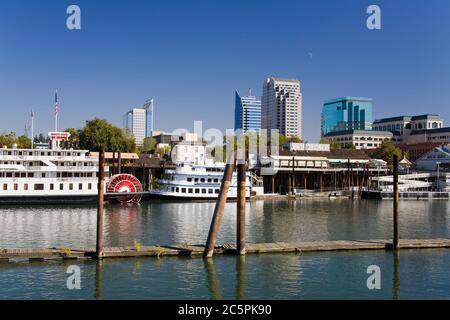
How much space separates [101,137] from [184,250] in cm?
8139

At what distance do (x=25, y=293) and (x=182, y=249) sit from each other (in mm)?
9421

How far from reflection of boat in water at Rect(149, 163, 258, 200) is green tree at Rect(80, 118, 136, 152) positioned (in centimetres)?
3161

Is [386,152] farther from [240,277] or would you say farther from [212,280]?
[212,280]

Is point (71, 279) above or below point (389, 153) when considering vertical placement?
below

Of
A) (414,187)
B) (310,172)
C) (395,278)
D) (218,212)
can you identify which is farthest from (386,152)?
(218,212)

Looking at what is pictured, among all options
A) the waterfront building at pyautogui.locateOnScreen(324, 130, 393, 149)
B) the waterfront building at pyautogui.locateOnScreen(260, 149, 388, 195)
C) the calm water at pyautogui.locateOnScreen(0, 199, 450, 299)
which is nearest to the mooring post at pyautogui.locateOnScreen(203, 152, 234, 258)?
the calm water at pyautogui.locateOnScreen(0, 199, 450, 299)

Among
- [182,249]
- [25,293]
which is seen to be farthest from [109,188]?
[25,293]

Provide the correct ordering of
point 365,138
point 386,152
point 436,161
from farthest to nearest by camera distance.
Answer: point 365,138, point 386,152, point 436,161

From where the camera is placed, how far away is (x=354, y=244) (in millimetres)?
31031

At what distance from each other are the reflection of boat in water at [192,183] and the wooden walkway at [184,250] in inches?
1837

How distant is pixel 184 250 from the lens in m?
28.6
